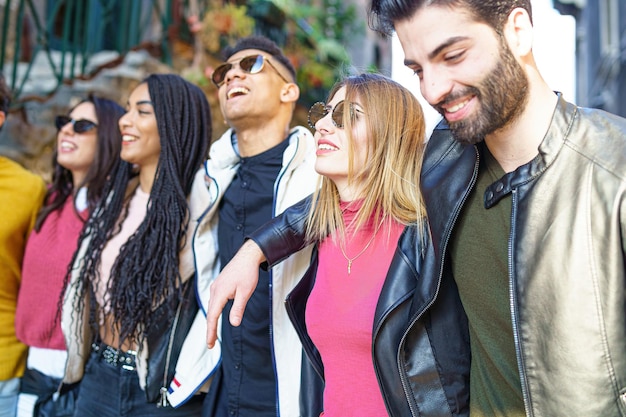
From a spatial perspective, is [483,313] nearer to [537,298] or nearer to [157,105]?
[537,298]

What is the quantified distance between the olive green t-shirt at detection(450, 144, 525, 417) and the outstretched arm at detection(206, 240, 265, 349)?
Answer: 2.45 feet

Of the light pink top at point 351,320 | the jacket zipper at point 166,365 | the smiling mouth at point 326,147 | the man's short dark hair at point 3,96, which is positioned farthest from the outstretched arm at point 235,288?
the man's short dark hair at point 3,96

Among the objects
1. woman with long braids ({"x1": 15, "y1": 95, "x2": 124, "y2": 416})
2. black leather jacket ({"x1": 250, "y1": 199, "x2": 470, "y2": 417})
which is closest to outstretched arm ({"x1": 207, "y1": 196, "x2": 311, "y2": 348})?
black leather jacket ({"x1": 250, "y1": 199, "x2": 470, "y2": 417})

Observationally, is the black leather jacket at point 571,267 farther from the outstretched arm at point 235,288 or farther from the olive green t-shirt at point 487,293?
the outstretched arm at point 235,288

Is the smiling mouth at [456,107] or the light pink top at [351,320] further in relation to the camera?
the light pink top at [351,320]

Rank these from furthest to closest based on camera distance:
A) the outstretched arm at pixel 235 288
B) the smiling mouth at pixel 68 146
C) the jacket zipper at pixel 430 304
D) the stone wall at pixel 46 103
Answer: the stone wall at pixel 46 103, the smiling mouth at pixel 68 146, the outstretched arm at pixel 235 288, the jacket zipper at pixel 430 304

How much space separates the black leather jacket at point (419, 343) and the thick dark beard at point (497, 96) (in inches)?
17.9

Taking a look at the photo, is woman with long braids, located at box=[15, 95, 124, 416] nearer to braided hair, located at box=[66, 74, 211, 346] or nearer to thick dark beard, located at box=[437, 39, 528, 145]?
braided hair, located at box=[66, 74, 211, 346]

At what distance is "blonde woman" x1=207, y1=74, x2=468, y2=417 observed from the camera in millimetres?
1919

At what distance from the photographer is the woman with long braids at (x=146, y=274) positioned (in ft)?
9.05

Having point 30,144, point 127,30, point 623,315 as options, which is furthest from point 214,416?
point 127,30

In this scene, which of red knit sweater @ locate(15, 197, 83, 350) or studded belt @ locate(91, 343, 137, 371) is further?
red knit sweater @ locate(15, 197, 83, 350)

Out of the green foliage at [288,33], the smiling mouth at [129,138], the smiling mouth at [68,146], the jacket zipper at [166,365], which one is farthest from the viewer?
the green foliage at [288,33]

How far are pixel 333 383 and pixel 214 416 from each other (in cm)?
85
